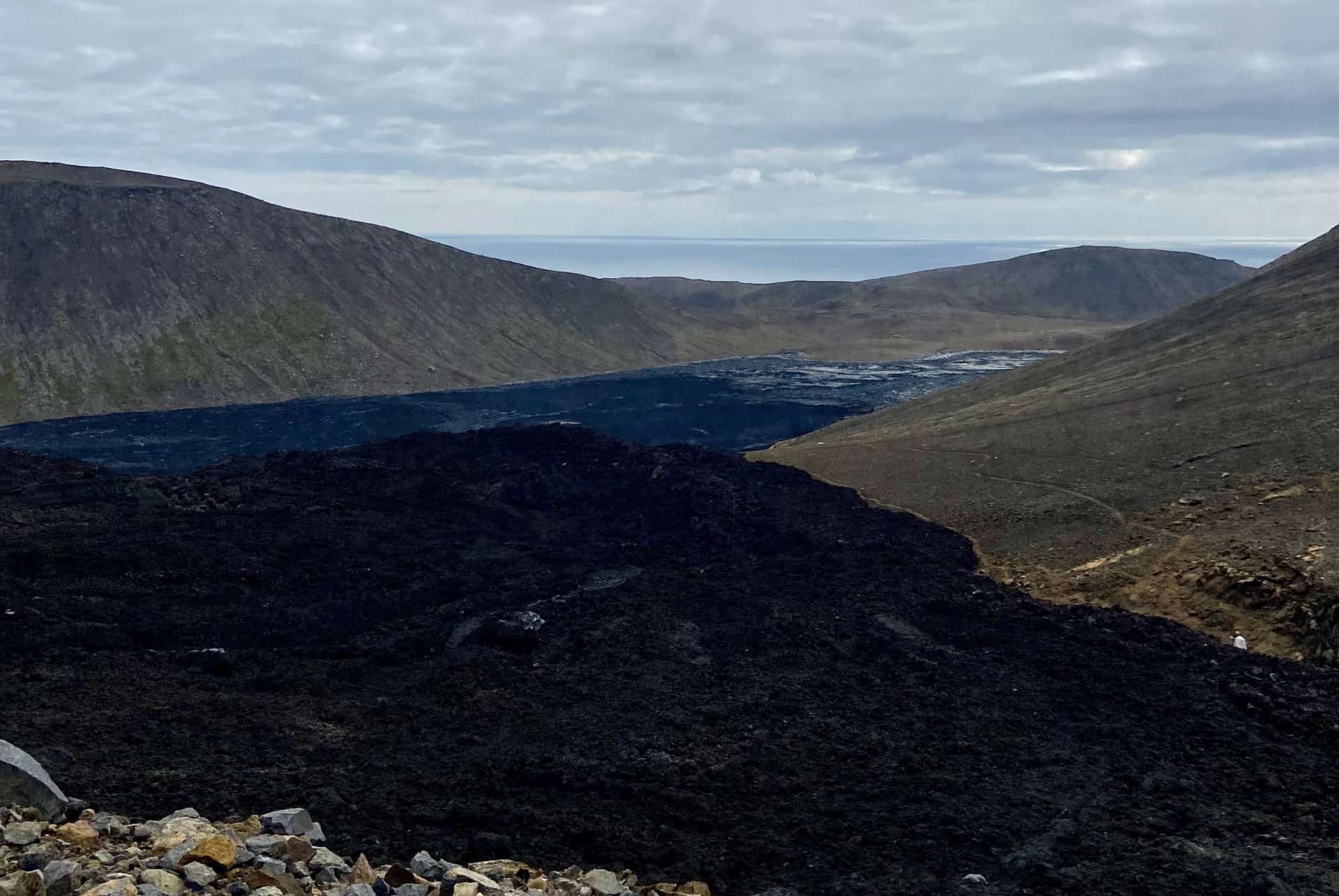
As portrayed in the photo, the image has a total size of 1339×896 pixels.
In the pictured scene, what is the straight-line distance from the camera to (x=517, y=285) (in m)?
122

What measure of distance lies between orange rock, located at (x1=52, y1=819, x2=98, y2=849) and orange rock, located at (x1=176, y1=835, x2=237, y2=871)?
117cm

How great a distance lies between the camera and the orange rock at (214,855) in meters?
9.03

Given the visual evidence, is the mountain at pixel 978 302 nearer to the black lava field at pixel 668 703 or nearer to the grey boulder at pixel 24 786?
the black lava field at pixel 668 703

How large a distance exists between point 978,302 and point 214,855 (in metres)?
184

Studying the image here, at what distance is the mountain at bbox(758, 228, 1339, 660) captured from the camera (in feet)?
73.5

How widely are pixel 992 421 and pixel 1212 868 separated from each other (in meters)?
28.1

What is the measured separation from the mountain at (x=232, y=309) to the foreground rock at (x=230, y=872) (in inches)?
2875

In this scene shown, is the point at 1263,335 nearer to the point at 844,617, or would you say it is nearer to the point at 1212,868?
the point at 844,617

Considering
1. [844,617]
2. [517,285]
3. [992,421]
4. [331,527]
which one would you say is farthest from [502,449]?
[517,285]

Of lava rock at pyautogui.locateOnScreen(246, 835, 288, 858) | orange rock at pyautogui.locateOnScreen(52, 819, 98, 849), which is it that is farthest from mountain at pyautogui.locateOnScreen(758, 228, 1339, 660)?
orange rock at pyautogui.locateOnScreen(52, 819, 98, 849)

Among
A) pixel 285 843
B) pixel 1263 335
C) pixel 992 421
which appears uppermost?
pixel 1263 335

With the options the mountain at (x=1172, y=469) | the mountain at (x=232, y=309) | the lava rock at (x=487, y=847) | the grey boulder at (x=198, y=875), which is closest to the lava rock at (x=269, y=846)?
the grey boulder at (x=198, y=875)

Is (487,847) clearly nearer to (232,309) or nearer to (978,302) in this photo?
(232,309)

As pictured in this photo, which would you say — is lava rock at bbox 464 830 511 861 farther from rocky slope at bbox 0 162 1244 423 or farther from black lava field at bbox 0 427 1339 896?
rocky slope at bbox 0 162 1244 423
